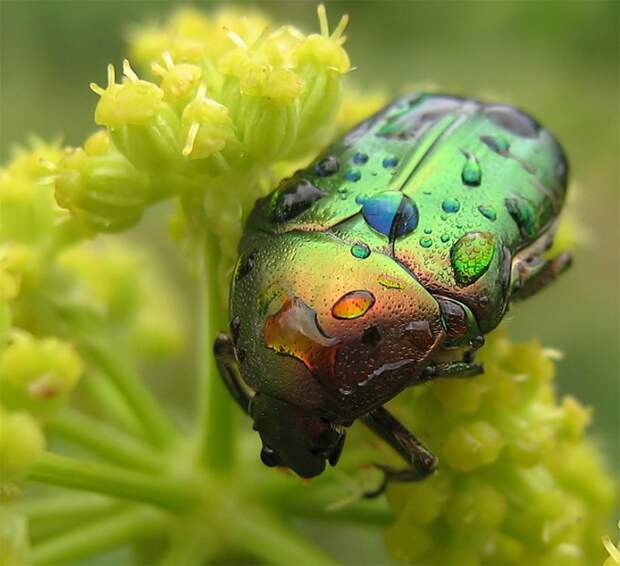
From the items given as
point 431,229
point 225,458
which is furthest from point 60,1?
point 431,229

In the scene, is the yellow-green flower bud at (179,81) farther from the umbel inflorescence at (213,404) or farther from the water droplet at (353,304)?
the water droplet at (353,304)

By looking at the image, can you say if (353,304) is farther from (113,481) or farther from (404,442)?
(113,481)

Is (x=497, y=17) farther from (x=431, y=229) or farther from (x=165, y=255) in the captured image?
(x=431, y=229)

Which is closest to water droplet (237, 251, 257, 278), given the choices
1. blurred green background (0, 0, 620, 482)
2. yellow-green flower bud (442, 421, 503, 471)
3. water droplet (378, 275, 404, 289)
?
water droplet (378, 275, 404, 289)

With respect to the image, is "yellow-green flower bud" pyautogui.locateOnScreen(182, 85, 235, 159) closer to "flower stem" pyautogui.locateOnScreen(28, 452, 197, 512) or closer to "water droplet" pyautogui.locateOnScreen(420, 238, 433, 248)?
"water droplet" pyautogui.locateOnScreen(420, 238, 433, 248)

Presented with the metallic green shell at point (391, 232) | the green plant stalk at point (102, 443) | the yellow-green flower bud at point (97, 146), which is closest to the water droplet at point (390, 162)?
the metallic green shell at point (391, 232)

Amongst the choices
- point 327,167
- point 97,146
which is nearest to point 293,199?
point 327,167

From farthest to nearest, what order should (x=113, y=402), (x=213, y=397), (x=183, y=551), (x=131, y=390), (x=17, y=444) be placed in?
1. (x=113, y=402)
2. (x=131, y=390)
3. (x=183, y=551)
4. (x=213, y=397)
5. (x=17, y=444)
